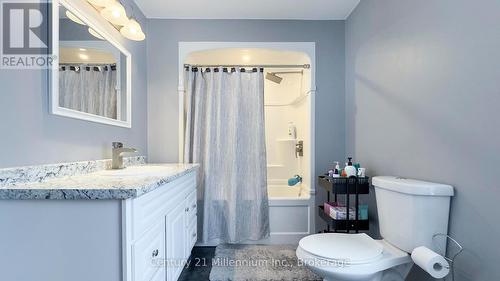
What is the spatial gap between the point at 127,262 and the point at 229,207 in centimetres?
148

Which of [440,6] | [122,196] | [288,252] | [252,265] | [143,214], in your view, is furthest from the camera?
[288,252]

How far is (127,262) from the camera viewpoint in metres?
0.93

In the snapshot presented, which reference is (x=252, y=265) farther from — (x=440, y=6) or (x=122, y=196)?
(x=440, y=6)

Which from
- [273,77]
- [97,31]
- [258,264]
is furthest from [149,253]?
[273,77]

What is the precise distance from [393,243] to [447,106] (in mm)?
782

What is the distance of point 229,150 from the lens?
2.38 metres

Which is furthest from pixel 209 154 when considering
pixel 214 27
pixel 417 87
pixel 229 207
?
pixel 417 87

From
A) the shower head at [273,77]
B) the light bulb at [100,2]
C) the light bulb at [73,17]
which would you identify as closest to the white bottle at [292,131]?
the shower head at [273,77]

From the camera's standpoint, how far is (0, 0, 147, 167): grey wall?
1.01 metres

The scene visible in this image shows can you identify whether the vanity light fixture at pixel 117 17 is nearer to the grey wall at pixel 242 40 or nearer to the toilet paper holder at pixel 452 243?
the grey wall at pixel 242 40

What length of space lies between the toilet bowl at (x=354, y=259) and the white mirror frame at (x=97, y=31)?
4.78 ft

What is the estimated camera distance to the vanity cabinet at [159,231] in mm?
960

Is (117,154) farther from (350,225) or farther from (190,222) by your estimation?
(350,225)

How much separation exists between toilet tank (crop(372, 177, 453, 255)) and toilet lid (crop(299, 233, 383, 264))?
15cm
